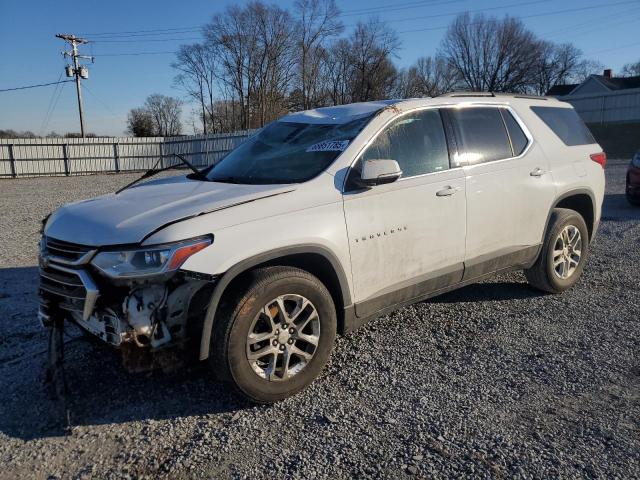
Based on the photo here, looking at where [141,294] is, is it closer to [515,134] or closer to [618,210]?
[515,134]

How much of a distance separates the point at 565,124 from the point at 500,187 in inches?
61.5

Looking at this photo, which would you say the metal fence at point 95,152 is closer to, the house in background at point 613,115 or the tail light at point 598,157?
the tail light at point 598,157

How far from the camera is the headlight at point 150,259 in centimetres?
283

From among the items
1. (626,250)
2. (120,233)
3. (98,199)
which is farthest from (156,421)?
(626,250)

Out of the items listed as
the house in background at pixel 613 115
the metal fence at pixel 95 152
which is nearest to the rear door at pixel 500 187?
the metal fence at pixel 95 152

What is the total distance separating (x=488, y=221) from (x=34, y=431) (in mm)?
3621

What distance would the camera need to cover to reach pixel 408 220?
3.76m

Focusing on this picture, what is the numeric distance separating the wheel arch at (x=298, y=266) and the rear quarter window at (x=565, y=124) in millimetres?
3063

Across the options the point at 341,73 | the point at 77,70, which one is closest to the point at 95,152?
the point at 77,70

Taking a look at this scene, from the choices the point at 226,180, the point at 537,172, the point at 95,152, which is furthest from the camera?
the point at 95,152

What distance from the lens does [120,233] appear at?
2.94 metres

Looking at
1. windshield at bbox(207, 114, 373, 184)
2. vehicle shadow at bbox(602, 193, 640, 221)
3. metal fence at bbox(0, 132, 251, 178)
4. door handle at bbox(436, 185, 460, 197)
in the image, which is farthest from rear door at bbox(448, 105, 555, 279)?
metal fence at bbox(0, 132, 251, 178)

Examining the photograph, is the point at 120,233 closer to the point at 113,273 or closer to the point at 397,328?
the point at 113,273

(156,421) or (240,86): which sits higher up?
(240,86)
